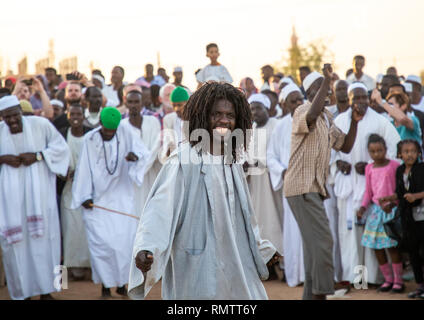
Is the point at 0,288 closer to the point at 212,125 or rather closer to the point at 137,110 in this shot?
the point at 137,110

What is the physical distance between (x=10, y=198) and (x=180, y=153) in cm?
529

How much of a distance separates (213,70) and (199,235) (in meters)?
9.25

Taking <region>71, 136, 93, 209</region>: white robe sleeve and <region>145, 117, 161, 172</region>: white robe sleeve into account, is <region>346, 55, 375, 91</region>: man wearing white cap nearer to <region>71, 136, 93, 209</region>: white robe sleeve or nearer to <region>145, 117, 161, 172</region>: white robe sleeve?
<region>145, 117, 161, 172</region>: white robe sleeve

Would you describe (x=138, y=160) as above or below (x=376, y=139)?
below

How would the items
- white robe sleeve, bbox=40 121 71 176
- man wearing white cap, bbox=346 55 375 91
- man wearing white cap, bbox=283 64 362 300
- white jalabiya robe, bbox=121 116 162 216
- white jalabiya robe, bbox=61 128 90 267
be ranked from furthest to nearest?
man wearing white cap, bbox=346 55 375 91 < white jalabiya robe, bbox=121 116 162 216 < white jalabiya robe, bbox=61 128 90 267 < white robe sleeve, bbox=40 121 71 176 < man wearing white cap, bbox=283 64 362 300

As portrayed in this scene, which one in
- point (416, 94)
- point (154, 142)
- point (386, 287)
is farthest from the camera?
point (416, 94)

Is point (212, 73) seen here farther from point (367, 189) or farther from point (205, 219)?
point (205, 219)

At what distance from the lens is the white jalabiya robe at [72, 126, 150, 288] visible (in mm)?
9875

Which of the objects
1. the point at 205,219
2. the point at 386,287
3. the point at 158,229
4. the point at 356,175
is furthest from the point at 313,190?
the point at 158,229

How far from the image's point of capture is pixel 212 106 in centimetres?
499

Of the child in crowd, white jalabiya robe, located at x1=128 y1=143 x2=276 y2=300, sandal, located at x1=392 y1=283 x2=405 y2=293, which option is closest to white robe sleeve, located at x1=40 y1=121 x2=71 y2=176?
the child in crowd

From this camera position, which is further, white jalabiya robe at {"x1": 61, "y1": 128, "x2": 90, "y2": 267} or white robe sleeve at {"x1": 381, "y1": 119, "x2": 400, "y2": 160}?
white jalabiya robe at {"x1": 61, "y1": 128, "x2": 90, "y2": 267}

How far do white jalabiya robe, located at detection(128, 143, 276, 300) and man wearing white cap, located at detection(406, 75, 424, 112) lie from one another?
28.1ft

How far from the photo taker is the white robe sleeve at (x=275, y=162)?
11.1 meters
